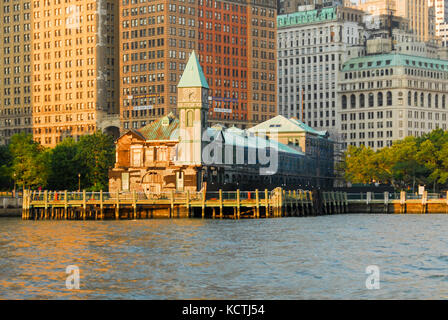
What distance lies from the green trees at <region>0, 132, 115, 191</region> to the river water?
57.9m

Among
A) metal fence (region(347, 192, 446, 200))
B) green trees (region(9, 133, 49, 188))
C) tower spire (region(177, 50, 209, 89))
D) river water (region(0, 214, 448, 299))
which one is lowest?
river water (region(0, 214, 448, 299))

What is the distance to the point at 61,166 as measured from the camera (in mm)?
174875

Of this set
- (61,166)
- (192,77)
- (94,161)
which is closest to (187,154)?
(192,77)

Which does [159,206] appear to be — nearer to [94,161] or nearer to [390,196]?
[94,161]

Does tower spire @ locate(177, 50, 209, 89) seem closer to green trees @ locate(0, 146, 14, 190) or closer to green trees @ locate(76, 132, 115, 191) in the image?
green trees @ locate(76, 132, 115, 191)

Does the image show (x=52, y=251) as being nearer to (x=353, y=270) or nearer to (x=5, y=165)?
(x=353, y=270)

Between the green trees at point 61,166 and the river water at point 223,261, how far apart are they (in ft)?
190

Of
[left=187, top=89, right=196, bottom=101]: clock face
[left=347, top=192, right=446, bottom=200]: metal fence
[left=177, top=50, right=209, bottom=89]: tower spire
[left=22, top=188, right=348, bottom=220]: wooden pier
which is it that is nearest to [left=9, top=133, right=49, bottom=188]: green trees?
[left=177, top=50, right=209, bottom=89]: tower spire

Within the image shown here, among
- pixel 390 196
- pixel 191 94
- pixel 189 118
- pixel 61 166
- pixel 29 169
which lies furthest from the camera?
pixel 61 166

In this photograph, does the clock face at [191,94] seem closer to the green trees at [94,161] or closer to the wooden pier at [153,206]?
the wooden pier at [153,206]

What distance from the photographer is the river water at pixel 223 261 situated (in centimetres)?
5641

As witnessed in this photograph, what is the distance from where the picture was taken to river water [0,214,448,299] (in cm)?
5641

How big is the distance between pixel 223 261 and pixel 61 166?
351 ft
